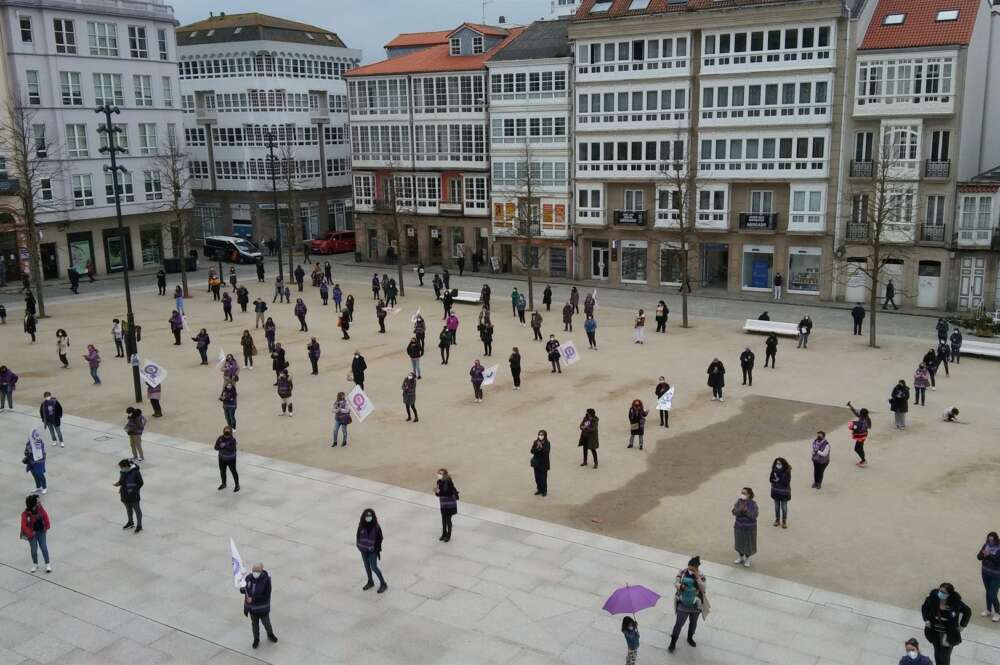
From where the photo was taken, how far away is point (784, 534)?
18.7m

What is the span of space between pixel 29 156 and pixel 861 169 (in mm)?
48034

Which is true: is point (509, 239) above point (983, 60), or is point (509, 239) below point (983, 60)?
below

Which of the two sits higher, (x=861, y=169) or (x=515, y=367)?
(x=861, y=169)

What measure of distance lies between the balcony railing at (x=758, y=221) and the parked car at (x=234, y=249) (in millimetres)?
35189

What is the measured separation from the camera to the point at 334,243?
71.4m

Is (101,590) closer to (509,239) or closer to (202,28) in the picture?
(509,239)

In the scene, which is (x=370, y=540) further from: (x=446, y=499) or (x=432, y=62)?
(x=432, y=62)

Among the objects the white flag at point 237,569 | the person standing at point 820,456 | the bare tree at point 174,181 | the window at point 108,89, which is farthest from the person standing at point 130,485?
the window at point 108,89

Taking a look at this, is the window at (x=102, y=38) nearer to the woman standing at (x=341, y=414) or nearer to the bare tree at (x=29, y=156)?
the bare tree at (x=29, y=156)

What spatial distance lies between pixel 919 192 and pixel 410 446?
3160 cm

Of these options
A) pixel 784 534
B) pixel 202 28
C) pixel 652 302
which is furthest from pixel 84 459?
pixel 202 28

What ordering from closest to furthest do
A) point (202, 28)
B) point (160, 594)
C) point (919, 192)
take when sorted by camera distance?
point (160, 594) < point (919, 192) < point (202, 28)

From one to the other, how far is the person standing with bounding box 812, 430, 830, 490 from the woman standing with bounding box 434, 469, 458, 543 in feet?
28.1

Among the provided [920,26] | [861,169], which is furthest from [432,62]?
[920,26]
